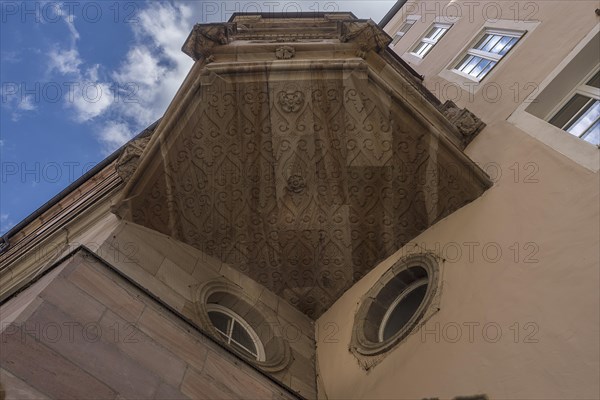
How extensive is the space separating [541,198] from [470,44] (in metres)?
7.38

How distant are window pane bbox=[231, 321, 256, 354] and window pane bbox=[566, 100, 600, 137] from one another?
5165 mm

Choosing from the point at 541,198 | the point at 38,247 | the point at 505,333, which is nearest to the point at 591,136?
the point at 541,198

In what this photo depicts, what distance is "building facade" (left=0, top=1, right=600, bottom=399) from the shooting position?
6.24 meters

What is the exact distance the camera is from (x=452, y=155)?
8359mm

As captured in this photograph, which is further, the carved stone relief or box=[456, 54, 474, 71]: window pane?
box=[456, 54, 474, 71]: window pane

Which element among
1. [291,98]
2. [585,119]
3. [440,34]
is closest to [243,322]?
[291,98]

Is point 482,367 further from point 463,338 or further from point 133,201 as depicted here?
point 133,201

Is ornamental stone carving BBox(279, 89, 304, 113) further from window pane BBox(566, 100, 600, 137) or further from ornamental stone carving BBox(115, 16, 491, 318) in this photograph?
window pane BBox(566, 100, 600, 137)

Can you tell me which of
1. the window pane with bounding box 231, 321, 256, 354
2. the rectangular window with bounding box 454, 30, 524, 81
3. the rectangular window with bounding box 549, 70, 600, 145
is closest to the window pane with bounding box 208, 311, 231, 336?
the window pane with bounding box 231, 321, 256, 354

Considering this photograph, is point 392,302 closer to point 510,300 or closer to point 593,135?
point 510,300

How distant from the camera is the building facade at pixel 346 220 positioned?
6.24 m

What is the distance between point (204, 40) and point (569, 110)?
5.27 meters

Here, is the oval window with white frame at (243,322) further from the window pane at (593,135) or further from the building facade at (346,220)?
the window pane at (593,135)

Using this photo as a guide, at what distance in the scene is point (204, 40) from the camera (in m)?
8.88
